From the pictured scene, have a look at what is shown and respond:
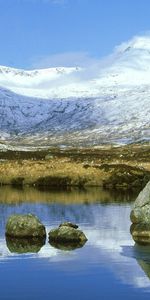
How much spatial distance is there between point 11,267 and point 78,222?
16536 millimetres

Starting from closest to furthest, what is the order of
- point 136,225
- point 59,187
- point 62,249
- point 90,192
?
point 62,249
point 136,225
point 90,192
point 59,187

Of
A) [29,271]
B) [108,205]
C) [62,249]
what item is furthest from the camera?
[108,205]

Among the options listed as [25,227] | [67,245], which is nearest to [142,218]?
[67,245]

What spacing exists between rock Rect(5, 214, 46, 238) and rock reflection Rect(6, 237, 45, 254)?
475mm

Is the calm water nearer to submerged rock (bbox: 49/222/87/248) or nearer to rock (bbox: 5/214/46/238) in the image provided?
submerged rock (bbox: 49/222/87/248)

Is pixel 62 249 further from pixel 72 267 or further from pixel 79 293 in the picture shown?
pixel 79 293

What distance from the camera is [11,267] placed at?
31469 millimetres

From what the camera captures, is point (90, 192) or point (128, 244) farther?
point (90, 192)

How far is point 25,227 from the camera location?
39.6 meters

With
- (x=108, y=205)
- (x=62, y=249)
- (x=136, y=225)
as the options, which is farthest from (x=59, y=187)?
(x=62, y=249)

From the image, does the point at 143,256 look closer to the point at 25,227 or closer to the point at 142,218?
the point at 142,218

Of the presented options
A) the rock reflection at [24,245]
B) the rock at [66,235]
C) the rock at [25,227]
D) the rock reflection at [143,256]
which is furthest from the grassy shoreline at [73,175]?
the rock reflection at [143,256]

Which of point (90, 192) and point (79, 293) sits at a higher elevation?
point (90, 192)

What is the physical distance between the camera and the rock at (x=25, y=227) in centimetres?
3925
